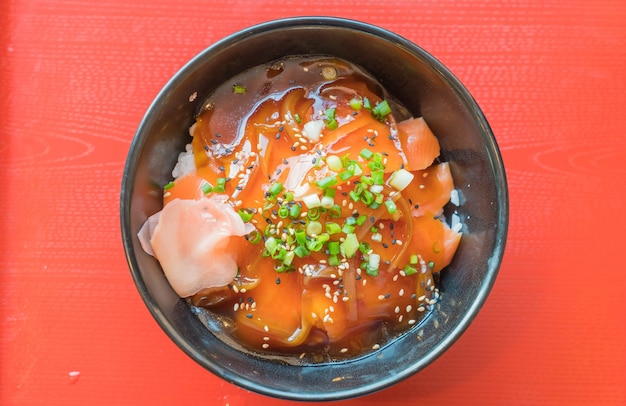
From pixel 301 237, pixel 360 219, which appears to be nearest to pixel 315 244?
pixel 301 237

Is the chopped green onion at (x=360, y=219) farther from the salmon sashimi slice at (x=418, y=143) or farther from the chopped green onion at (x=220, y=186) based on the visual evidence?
the chopped green onion at (x=220, y=186)

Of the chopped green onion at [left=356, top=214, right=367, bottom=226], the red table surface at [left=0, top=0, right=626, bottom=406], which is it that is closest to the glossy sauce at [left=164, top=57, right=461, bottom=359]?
the chopped green onion at [left=356, top=214, right=367, bottom=226]

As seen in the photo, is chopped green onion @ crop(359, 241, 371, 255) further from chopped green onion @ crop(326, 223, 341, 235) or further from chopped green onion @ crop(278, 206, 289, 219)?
chopped green onion @ crop(278, 206, 289, 219)

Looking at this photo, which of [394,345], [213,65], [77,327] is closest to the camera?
[213,65]

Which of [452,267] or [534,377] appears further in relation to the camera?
[534,377]

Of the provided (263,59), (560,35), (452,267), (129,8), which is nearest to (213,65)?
(263,59)

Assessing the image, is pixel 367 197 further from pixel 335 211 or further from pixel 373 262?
pixel 373 262

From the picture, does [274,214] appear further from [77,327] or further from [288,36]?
[77,327]
